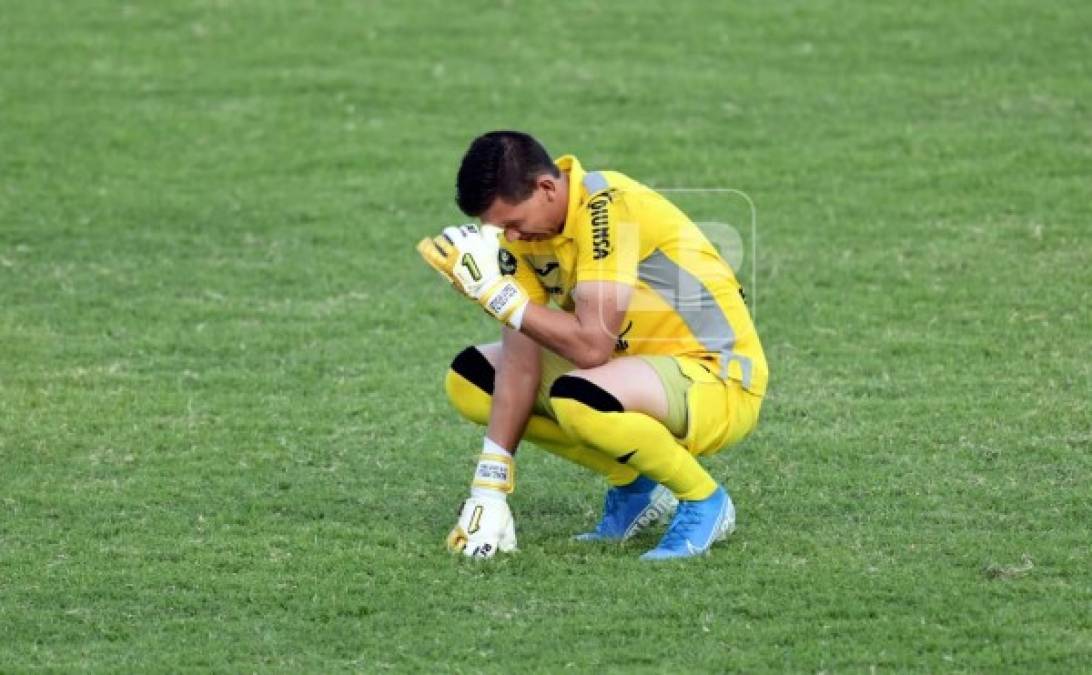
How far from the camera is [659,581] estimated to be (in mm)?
6199

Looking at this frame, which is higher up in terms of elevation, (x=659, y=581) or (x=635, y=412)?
(x=635, y=412)

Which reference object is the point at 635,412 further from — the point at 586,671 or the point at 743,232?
the point at 743,232

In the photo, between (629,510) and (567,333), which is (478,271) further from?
(629,510)

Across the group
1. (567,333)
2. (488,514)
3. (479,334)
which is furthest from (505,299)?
(479,334)

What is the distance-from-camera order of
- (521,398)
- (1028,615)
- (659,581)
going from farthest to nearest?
(521,398) → (659,581) → (1028,615)

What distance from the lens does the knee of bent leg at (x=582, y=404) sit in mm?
6297

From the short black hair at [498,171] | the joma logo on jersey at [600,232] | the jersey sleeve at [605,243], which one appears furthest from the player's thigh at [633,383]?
the short black hair at [498,171]

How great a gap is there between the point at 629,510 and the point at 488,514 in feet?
1.94

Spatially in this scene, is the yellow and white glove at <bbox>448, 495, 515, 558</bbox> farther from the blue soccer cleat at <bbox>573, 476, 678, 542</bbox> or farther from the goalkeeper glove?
the blue soccer cleat at <bbox>573, 476, 678, 542</bbox>

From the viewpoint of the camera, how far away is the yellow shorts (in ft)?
21.3

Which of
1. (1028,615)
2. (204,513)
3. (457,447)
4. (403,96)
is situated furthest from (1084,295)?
(403,96)

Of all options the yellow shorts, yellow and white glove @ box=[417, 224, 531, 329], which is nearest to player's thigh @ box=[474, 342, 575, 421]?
the yellow shorts

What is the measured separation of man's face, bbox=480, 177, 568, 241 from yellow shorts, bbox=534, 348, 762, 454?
1.74 ft

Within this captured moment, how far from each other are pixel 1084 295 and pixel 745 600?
4703 mm
